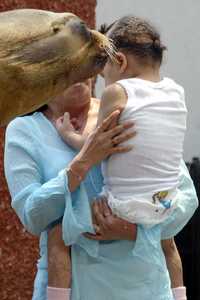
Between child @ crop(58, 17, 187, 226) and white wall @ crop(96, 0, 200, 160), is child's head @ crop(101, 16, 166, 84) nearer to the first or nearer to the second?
child @ crop(58, 17, 187, 226)

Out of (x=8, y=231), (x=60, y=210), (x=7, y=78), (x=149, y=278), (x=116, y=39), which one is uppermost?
(x=7, y=78)

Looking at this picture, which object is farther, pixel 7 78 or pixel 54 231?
pixel 54 231

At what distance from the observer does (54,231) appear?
212 centimetres

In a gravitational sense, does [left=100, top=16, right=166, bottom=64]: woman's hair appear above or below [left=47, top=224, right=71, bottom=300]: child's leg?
above

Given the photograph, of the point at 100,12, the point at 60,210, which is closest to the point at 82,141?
the point at 60,210

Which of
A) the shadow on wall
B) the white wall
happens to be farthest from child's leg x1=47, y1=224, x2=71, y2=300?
the white wall

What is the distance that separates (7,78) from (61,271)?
57.7 inches

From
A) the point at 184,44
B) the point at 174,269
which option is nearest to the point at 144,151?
the point at 174,269

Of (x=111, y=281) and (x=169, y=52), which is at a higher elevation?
(x=111, y=281)

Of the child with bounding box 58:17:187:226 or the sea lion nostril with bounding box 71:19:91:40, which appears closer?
the sea lion nostril with bounding box 71:19:91:40

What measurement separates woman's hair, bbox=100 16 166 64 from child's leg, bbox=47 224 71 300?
0.57 m

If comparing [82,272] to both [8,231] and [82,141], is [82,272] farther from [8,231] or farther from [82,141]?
[8,231]

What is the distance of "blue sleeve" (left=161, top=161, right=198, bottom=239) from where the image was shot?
87.4 inches

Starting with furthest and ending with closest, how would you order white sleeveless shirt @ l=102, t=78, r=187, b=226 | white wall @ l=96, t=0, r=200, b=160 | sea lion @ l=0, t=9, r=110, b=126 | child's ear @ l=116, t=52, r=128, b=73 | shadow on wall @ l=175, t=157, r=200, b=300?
white wall @ l=96, t=0, r=200, b=160
shadow on wall @ l=175, t=157, r=200, b=300
child's ear @ l=116, t=52, r=128, b=73
white sleeveless shirt @ l=102, t=78, r=187, b=226
sea lion @ l=0, t=9, r=110, b=126
